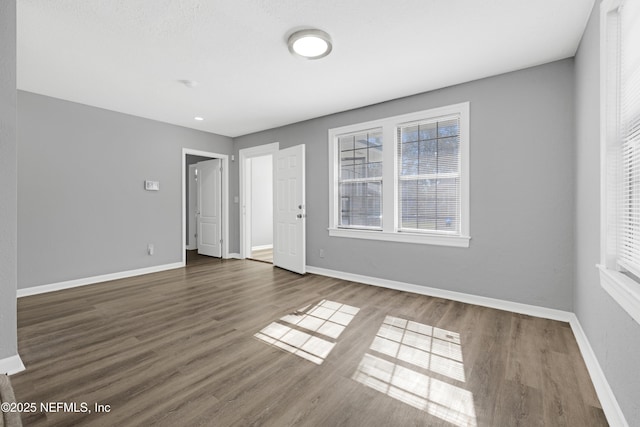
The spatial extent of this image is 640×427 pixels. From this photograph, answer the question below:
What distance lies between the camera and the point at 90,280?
4.16 m

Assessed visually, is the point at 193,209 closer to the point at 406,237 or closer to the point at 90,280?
the point at 90,280

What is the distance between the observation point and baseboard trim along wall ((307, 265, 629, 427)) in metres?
1.55

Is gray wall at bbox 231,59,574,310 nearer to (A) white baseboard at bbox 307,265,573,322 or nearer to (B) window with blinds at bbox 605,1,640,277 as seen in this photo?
(A) white baseboard at bbox 307,265,573,322

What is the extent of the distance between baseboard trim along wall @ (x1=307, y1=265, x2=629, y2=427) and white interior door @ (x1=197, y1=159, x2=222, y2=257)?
2.50 m

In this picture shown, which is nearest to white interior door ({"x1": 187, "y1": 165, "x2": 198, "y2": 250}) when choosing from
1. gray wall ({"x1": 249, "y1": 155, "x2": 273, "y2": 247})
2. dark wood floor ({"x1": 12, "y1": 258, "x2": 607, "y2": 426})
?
gray wall ({"x1": 249, "y1": 155, "x2": 273, "y2": 247})

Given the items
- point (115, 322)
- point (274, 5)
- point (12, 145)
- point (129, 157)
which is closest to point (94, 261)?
point (129, 157)

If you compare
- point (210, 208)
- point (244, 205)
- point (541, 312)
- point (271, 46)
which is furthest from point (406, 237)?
point (210, 208)

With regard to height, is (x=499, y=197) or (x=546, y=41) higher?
(x=546, y=41)

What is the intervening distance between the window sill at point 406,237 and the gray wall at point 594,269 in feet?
3.51

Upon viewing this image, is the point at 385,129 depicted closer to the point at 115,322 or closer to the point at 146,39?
the point at 146,39

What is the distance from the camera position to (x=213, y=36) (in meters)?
2.45

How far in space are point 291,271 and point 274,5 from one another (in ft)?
12.4

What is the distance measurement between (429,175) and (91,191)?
4729 mm

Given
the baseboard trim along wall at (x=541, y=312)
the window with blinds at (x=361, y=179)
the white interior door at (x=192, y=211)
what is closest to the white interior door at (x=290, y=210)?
the baseboard trim along wall at (x=541, y=312)
